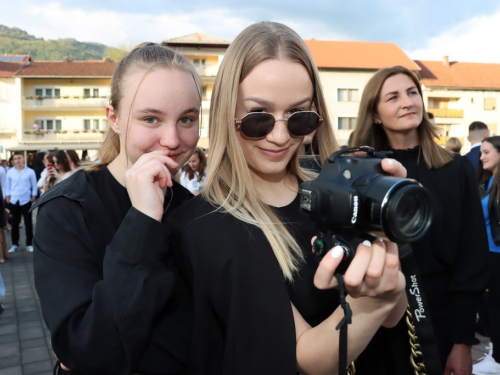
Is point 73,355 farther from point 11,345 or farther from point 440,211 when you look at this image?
point 11,345

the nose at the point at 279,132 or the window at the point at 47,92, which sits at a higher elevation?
the window at the point at 47,92

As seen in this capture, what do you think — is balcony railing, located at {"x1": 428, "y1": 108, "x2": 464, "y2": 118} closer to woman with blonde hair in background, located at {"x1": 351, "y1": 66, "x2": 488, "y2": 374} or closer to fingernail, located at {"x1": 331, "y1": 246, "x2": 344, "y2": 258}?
woman with blonde hair in background, located at {"x1": 351, "y1": 66, "x2": 488, "y2": 374}

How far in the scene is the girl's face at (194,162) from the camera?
7.75 meters

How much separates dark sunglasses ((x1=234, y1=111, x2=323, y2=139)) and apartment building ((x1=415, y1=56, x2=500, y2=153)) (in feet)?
141

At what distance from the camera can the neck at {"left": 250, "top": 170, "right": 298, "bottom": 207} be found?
68.5 inches

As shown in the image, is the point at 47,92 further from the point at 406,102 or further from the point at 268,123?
the point at 268,123

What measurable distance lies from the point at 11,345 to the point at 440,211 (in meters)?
4.78

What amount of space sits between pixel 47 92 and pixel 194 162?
3723 centimetres

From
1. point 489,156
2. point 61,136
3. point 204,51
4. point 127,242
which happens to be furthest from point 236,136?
point 61,136

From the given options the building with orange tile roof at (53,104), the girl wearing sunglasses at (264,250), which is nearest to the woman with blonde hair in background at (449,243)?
the girl wearing sunglasses at (264,250)

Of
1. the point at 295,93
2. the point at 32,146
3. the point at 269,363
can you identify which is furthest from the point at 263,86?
the point at 32,146

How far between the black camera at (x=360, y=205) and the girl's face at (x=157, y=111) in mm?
610

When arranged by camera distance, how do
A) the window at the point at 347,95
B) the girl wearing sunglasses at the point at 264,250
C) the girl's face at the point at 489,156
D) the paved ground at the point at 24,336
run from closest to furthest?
1. the girl wearing sunglasses at the point at 264,250
2. the paved ground at the point at 24,336
3. the girl's face at the point at 489,156
4. the window at the point at 347,95

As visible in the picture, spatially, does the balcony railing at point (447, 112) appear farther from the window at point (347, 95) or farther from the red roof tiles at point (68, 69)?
the red roof tiles at point (68, 69)
